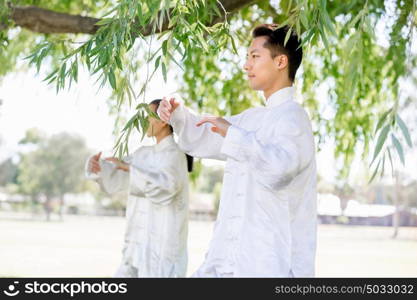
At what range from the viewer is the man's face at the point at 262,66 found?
2.75 metres

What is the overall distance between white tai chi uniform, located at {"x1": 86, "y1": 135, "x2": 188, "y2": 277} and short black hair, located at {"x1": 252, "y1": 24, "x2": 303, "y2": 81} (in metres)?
1.55

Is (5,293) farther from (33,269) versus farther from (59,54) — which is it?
(33,269)

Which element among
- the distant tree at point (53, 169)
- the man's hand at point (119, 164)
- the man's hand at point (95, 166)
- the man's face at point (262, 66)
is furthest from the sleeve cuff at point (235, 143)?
the distant tree at point (53, 169)

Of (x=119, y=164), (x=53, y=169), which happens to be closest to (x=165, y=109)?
(x=119, y=164)

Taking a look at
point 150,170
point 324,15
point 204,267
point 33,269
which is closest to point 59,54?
point 150,170

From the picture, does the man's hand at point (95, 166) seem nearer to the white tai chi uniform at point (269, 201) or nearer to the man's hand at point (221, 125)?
the white tai chi uniform at point (269, 201)

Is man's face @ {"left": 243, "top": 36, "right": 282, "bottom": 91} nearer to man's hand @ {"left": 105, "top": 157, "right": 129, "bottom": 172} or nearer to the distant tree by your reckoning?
man's hand @ {"left": 105, "top": 157, "right": 129, "bottom": 172}

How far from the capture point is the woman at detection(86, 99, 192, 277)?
4.14m

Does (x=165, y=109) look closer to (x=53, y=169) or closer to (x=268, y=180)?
(x=268, y=180)

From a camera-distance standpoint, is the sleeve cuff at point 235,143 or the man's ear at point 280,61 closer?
the sleeve cuff at point 235,143

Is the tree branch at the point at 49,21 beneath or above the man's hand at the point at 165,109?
above

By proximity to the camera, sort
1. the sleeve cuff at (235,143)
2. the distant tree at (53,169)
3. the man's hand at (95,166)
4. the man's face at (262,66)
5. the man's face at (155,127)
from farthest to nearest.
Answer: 1. the distant tree at (53,169)
2. the man's hand at (95,166)
3. the man's face at (155,127)
4. the man's face at (262,66)
5. the sleeve cuff at (235,143)

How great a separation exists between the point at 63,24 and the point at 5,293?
223 centimetres

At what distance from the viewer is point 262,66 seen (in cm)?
275
